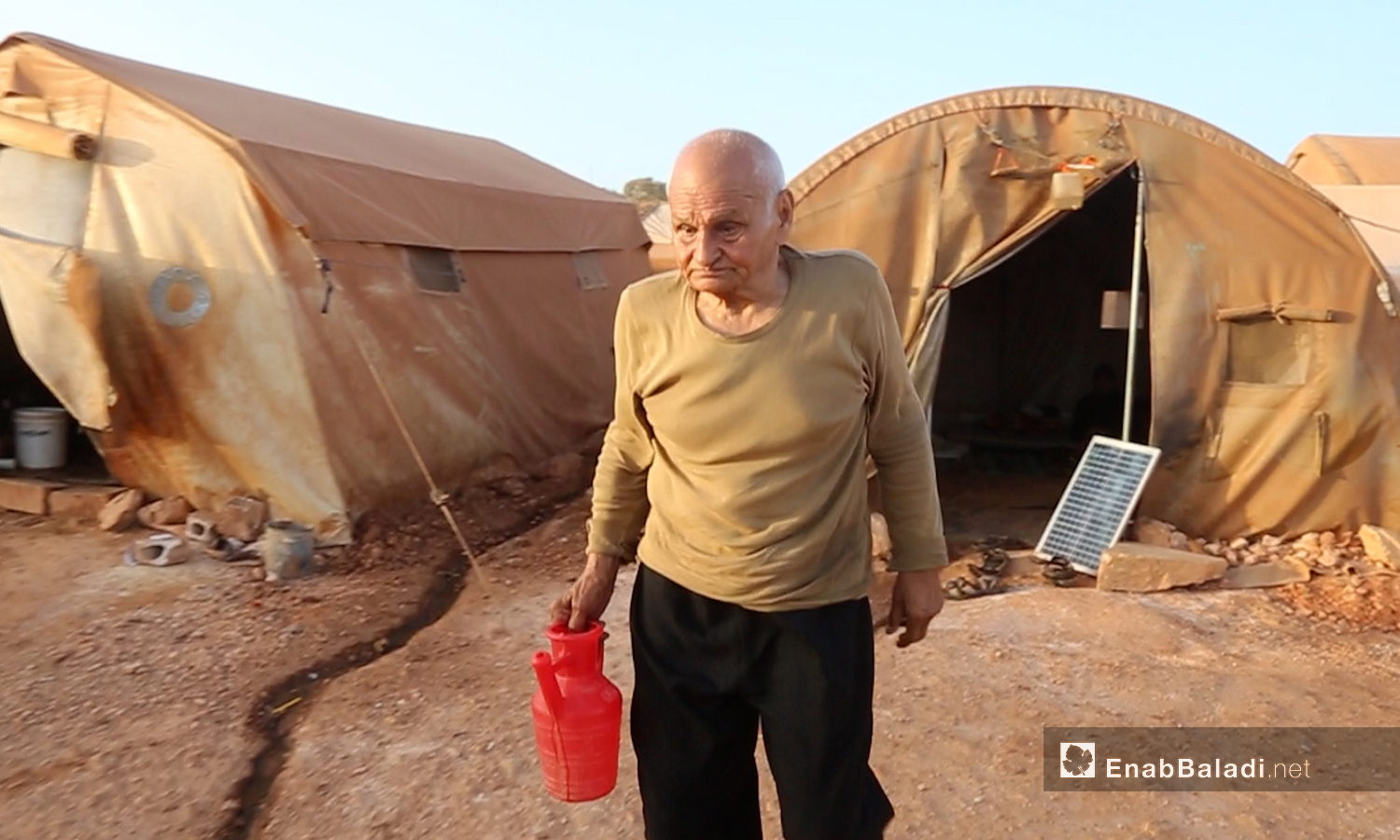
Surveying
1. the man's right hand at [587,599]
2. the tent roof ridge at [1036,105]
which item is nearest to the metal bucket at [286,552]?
the tent roof ridge at [1036,105]

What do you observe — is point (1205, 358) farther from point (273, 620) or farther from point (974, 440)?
point (273, 620)

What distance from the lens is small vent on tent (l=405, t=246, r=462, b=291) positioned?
7.83 metres

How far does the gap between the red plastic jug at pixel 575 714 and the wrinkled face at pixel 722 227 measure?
0.79m

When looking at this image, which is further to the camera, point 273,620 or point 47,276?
point 47,276

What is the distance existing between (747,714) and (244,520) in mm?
5180

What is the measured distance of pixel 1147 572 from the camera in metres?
5.90

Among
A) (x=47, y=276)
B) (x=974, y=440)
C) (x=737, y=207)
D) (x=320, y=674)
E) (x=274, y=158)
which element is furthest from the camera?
(x=974, y=440)

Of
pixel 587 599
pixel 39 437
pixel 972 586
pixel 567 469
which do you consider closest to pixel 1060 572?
pixel 972 586

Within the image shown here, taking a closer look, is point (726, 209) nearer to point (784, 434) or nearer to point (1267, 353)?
point (784, 434)

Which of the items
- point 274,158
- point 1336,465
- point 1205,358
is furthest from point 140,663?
point 1336,465

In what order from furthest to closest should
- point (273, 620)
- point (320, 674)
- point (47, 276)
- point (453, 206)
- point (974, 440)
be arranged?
1. point (974, 440)
2. point (453, 206)
3. point (47, 276)
4. point (273, 620)
5. point (320, 674)

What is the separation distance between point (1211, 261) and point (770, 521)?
5.49 m

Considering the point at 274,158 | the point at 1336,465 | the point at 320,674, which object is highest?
the point at 274,158

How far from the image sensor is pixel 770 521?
80.7 inches
